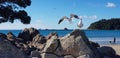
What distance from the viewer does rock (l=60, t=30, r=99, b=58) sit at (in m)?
19.0

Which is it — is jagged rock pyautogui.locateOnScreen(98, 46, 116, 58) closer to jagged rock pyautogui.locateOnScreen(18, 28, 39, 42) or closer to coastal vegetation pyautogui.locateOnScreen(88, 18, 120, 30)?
jagged rock pyautogui.locateOnScreen(18, 28, 39, 42)

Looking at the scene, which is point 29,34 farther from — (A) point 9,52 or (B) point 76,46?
(A) point 9,52

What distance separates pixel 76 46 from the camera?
1909cm

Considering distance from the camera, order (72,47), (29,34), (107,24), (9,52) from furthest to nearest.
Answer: (107,24) → (29,34) → (72,47) → (9,52)

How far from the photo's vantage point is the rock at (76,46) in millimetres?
18969

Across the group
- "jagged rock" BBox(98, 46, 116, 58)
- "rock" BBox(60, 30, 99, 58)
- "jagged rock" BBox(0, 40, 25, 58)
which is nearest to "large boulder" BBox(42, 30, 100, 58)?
"rock" BBox(60, 30, 99, 58)

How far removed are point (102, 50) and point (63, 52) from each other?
351cm

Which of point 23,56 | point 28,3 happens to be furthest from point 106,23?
point 23,56

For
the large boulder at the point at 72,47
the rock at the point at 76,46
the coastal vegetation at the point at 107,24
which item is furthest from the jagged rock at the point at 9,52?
the coastal vegetation at the point at 107,24

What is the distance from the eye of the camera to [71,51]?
19094mm

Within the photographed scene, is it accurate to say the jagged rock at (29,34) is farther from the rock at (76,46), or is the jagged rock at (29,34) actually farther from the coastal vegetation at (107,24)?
the coastal vegetation at (107,24)

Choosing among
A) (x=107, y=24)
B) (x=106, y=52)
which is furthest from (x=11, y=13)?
(x=107, y=24)

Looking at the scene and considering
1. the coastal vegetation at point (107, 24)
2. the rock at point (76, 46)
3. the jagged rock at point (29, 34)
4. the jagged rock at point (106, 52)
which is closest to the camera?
the rock at point (76, 46)

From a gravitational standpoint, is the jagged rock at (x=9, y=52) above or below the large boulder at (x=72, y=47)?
above
